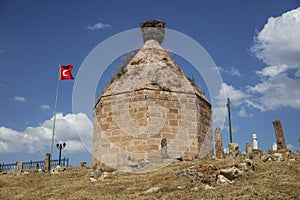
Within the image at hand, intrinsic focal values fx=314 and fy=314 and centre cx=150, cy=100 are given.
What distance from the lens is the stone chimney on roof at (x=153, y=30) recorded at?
15.1m

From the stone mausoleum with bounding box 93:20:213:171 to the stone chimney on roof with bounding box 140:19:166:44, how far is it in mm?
1845

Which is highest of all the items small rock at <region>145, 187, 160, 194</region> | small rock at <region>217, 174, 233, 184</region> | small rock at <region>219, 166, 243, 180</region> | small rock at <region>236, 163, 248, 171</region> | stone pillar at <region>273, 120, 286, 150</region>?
stone pillar at <region>273, 120, 286, 150</region>

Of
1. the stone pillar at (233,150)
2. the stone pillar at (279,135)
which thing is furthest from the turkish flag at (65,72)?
the stone pillar at (279,135)

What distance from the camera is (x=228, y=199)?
5.96 meters

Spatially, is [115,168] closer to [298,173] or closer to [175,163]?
[175,163]

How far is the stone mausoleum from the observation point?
1149 centimetres

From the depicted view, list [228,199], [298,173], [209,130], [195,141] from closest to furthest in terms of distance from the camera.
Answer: [228,199], [298,173], [195,141], [209,130]

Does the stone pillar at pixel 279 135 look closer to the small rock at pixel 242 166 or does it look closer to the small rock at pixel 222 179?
the small rock at pixel 242 166

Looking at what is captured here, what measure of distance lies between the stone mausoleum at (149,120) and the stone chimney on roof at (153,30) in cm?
184

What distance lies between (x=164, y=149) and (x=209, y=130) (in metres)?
3.09

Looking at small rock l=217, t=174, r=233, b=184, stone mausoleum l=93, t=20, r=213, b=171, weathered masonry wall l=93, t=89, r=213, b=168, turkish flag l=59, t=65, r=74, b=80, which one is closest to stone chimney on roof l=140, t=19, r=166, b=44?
stone mausoleum l=93, t=20, r=213, b=171

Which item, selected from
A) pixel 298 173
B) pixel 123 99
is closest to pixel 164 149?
pixel 123 99

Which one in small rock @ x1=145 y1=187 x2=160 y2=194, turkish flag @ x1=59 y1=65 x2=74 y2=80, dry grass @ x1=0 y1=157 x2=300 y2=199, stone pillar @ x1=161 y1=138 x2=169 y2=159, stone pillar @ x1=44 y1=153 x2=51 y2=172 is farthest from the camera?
turkish flag @ x1=59 y1=65 x2=74 y2=80

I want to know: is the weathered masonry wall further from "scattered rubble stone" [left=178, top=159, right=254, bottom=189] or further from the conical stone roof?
"scattered rubble stone" [left=178, top=159, right=254, bottom=189]
